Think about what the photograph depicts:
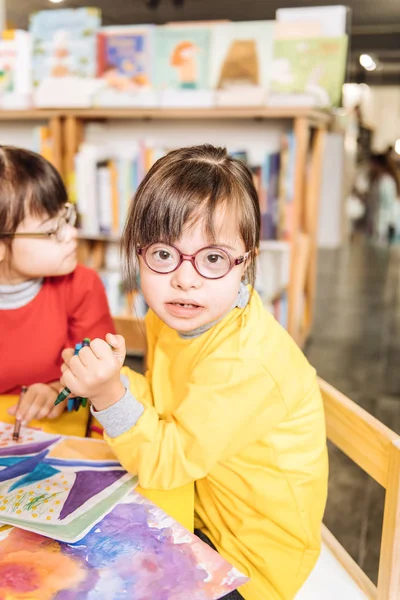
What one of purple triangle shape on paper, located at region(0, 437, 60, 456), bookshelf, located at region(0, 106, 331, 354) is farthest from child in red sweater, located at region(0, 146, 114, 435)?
bookshelf, located at region(0, 106, 331, 354)

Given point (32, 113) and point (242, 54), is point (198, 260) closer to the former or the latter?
point (242, 54)

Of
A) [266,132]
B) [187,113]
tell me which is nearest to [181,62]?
[187,113]

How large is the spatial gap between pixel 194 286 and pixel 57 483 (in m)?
0.32

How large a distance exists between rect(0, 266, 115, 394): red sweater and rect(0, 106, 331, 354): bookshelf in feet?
5.97

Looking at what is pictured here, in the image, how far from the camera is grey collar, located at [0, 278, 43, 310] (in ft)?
3.94

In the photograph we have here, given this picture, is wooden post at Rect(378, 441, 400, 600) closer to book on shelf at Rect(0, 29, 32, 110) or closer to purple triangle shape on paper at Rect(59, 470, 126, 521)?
purple triangle shape on paper at Rect(59, 470, 126, 521)

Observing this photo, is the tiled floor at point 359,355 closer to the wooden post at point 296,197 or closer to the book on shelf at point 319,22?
the wooden post at point 296,197

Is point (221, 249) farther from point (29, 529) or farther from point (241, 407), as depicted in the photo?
point (29, 529)

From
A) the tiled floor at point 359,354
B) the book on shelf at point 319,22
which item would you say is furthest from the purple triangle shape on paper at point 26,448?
the book on shelf at point 319,22

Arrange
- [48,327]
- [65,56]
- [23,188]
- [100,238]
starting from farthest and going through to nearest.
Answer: [100,238] < [65,56] < [48,327] < [23,188]

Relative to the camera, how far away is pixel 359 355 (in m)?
3.59

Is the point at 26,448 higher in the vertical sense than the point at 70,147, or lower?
lower

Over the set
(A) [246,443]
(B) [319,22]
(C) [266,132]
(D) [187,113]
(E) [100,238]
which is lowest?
(E) [100,238]

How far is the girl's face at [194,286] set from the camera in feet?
2.63
